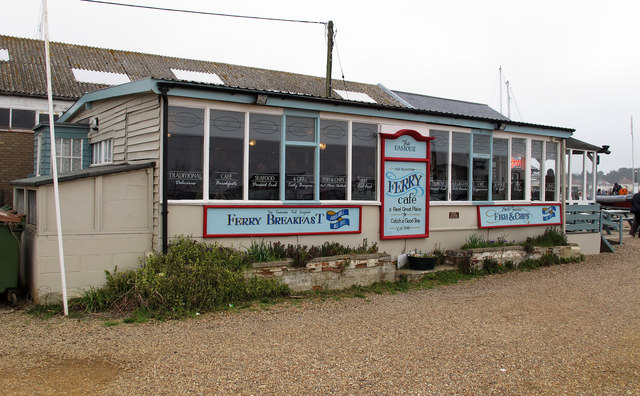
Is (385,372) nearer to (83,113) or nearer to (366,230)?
(366,230)

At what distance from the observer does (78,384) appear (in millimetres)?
4402

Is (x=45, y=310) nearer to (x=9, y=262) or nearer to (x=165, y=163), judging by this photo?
(x=9, y=262)

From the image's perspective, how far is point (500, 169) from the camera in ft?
38.5

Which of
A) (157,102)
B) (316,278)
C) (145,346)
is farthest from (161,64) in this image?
(145,346)

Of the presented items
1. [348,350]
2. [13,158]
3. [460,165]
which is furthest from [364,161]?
[13,158]

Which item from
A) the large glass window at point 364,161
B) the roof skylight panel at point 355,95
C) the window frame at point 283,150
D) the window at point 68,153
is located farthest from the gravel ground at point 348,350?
the roof skylight panel at point 355,95

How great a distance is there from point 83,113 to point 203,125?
16.7 ft

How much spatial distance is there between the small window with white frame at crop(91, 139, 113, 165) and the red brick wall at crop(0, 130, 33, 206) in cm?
647

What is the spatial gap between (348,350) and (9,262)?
4931mm

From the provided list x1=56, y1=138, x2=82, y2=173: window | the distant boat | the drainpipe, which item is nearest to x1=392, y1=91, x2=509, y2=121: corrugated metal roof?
the distant boat

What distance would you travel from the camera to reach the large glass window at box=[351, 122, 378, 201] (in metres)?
9.54

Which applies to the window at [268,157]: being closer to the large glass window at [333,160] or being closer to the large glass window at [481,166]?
the large glass window at [333,160]

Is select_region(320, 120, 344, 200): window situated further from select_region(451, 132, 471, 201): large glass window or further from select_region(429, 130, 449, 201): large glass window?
select_region(451, 132, 471, 201): large glass window

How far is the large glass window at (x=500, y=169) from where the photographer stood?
38.1ft
